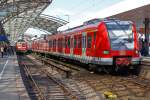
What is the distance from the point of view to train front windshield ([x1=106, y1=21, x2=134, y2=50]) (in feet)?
73.3

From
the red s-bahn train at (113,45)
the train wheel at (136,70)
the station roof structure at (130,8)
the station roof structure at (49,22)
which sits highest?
the station roof structure at (49,22)

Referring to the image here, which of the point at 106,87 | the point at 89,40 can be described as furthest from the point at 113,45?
the point at 106,87

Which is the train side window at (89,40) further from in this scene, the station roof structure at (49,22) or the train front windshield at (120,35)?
the station roof structure at (49,22)

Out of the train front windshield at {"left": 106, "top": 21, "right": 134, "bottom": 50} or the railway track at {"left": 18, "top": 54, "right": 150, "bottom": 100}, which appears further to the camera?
the train front windshield at {"left": 106, "top": 21, "right": 134, "bottom": 50}

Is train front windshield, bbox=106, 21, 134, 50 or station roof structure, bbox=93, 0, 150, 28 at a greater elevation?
station roof structure, bbox=93, 0, 150, 28

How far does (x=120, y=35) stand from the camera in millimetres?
22562

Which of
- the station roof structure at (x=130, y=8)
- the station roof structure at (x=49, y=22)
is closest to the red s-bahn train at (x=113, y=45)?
the station roof structure at (x=130, y=8)

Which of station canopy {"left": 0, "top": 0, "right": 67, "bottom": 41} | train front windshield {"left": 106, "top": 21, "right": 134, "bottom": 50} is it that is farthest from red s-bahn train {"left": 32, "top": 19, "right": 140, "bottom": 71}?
station canopy {"left": 0, "top": 0, "right": 67, "bottom": 41}

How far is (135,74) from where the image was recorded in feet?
77.2

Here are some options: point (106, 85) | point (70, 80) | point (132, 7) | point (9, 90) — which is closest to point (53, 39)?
point (132, 7)

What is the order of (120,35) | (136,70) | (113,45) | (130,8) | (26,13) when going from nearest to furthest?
(113,45) → (120,35) → (136,70) → (130,8) → (26,13)

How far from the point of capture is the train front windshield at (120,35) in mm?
22328

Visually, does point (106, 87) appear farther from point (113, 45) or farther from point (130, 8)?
point (130, 8)

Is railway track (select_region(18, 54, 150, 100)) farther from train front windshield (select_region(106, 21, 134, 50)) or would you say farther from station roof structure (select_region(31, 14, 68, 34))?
station roof structure (select_region(31, 14, 68, 34))
